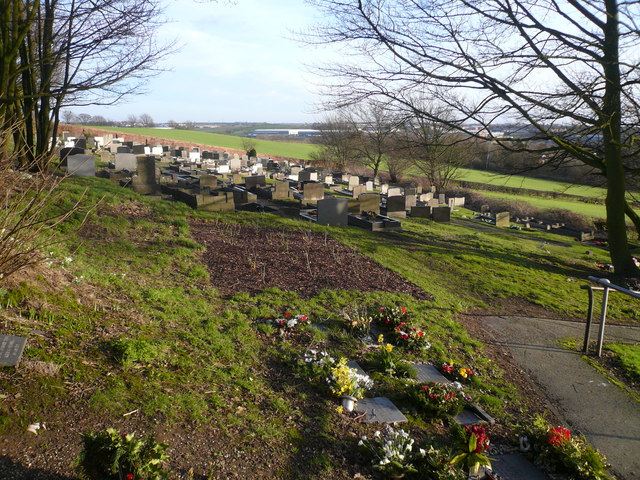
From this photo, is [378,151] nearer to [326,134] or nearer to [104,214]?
[326,134]

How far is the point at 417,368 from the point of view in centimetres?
613

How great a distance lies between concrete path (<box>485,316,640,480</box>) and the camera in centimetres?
500

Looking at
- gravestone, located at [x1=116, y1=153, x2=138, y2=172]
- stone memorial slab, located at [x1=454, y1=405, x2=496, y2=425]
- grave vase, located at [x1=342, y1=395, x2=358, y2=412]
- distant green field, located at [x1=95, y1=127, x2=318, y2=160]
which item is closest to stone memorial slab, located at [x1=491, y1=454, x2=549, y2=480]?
stone memorial slab, located at [x1=454, y1=405, x2=496, y2=425]

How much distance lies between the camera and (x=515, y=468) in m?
4.44

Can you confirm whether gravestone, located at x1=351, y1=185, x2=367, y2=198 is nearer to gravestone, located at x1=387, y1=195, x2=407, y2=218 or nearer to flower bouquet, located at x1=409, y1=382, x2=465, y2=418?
gravestone, located at x1=387, y1=195, x2=407, y2=218

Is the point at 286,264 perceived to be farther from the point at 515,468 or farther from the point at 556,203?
the point at 556,203

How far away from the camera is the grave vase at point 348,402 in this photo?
16.1 feet

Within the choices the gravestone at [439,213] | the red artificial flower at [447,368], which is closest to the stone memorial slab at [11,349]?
the red artificial flower at [447,368]

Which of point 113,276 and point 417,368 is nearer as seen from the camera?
point 417,368

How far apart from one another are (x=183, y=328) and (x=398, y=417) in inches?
112

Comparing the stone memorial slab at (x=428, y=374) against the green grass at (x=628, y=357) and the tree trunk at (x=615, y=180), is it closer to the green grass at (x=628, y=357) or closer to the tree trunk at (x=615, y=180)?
the green grass at (x=628, y=357)

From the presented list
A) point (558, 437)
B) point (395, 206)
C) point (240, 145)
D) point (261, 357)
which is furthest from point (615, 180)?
point (240, 145)

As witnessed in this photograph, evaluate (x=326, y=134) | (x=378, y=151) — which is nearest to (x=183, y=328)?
(x=378, y=151)

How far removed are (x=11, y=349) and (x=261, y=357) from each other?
8.49 ft
